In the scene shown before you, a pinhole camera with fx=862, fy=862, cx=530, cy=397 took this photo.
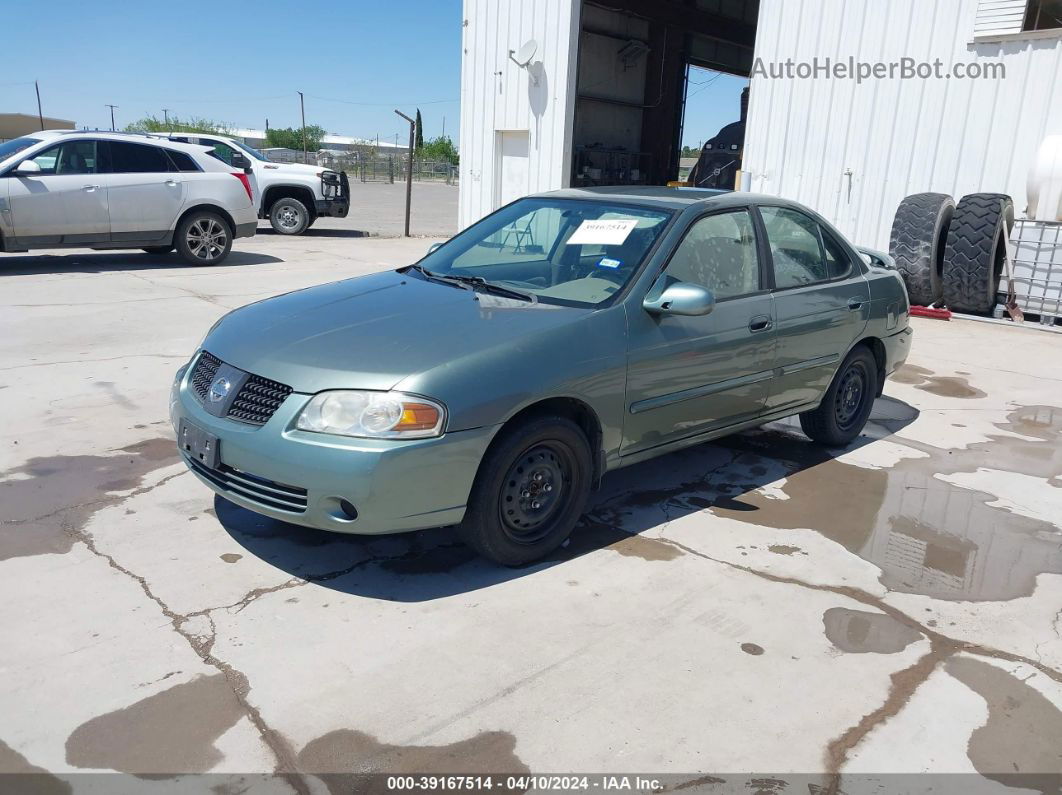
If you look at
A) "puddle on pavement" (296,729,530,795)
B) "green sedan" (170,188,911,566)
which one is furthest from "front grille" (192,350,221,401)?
"puddle on pavement" (296,729,530,795)

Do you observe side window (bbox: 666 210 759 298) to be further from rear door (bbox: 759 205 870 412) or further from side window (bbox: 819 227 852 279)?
side window (bbox: 819 227 852 279)

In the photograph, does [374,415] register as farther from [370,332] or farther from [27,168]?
[27,168]

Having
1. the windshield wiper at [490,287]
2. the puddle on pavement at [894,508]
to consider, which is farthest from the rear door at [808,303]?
the windshield wiper at [490,287]

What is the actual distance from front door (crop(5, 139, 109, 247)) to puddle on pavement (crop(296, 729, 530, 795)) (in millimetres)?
10055

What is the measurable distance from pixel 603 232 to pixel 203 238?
29.8 ft

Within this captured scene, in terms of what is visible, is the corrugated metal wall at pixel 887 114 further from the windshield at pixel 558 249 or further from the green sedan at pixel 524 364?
the windshield at pixel 558 249

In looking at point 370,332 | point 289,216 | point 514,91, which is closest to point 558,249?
point 370,332

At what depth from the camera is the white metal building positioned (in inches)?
398

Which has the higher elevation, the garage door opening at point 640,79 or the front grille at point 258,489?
the garage door opening at point 640,79

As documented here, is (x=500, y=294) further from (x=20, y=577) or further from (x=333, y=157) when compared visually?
(x=333, y=157)

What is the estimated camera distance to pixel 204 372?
3.72m

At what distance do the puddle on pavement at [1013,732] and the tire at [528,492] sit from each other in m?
1.57

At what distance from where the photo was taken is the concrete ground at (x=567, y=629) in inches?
101

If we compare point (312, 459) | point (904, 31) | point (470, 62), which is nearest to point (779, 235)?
point (312, 459)
